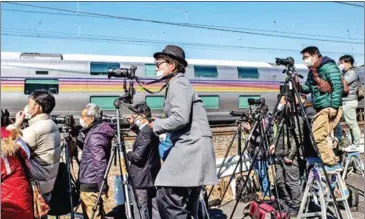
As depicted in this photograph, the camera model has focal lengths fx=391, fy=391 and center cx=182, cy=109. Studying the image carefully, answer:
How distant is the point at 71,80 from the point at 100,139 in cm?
851

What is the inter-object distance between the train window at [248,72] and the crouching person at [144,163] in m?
10.7

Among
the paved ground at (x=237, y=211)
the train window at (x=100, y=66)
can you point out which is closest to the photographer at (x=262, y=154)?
the paved ground at (x=237, y=211)

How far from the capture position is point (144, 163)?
14.6ft

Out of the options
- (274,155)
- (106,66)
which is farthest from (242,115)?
(106,66)

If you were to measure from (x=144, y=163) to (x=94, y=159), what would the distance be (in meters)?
0.57

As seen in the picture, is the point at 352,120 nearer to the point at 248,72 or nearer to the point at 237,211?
the point at 237,211

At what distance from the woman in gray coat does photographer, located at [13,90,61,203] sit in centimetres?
112

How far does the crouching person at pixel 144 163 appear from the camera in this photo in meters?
4.35

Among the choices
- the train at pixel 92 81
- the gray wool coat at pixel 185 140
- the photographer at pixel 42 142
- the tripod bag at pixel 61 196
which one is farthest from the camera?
the train at pixel 92 81

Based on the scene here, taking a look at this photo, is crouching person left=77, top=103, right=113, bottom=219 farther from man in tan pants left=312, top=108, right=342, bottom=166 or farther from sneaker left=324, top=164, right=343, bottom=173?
sneaker left=324, top=164, right=343, bottom=173

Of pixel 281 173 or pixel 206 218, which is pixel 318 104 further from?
pixel 206 218

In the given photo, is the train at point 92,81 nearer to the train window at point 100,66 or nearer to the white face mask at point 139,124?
the train window at point 100,66

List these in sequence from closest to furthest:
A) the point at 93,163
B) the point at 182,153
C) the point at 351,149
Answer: the point at 182,153
the point at 93,163
the point at 351,149

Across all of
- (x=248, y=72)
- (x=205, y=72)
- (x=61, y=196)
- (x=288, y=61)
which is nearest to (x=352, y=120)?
(x=288, y=61)
